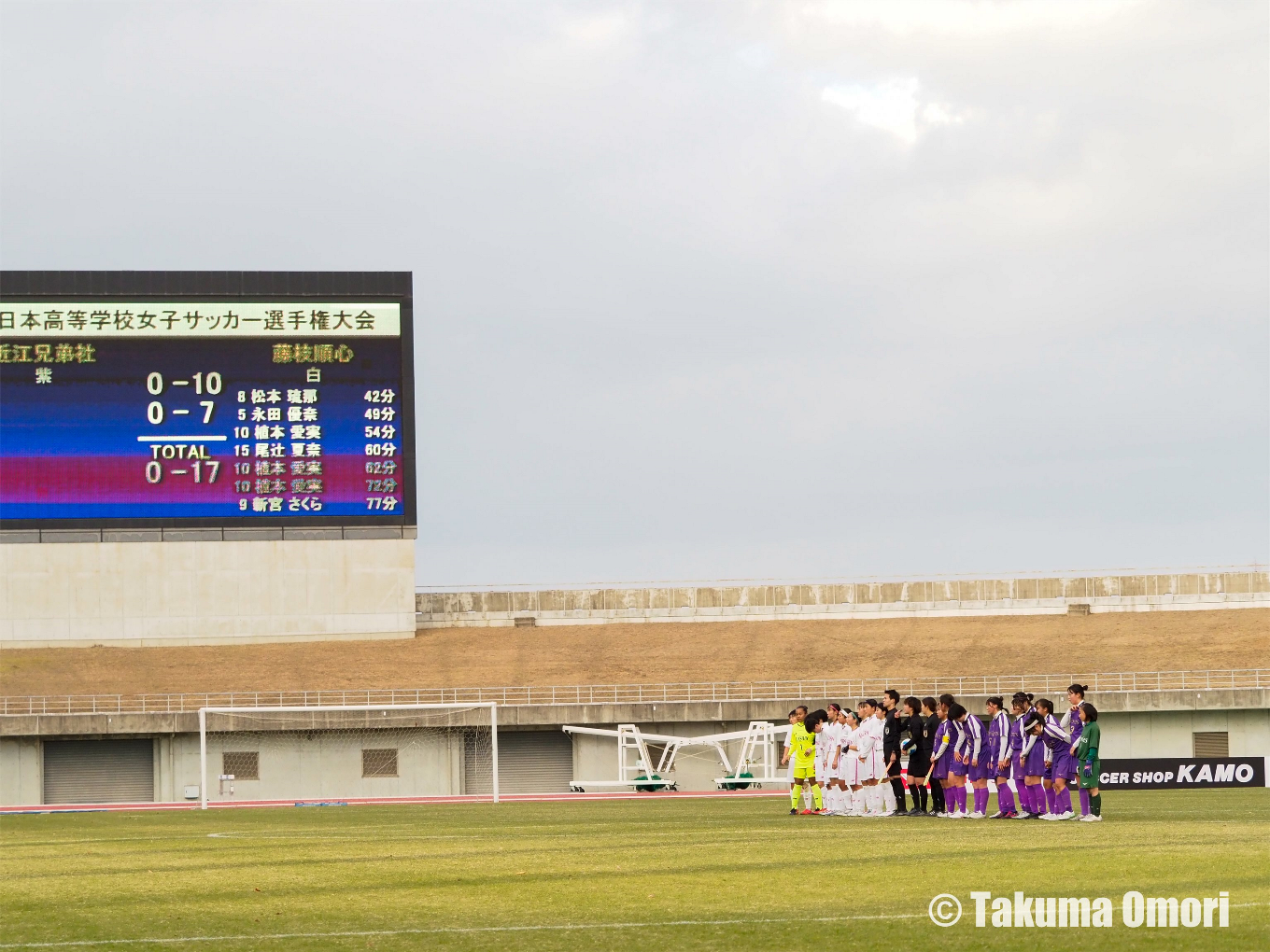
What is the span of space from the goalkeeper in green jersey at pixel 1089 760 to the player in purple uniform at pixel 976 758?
131 centimetres

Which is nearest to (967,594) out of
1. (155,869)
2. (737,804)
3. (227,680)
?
(227,680)

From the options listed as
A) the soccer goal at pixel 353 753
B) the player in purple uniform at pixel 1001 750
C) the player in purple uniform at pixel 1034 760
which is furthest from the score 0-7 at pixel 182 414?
the player in purple uniform at pixel 1034 760

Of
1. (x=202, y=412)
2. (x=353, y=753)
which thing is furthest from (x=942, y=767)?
(x=202, y=412)

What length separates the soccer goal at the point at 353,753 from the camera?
4122 cm

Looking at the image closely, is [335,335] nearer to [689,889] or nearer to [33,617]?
[33,617]

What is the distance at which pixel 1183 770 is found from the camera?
1202 inches

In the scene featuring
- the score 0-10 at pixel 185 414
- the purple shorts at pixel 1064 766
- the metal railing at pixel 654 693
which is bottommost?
the metal railing at pixel 654 693

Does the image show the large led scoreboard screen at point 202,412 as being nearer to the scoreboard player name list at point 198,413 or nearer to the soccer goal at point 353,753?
the scoreboard player name list at point 198,413

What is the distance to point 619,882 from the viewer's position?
11.5 m

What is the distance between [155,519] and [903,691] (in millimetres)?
20493

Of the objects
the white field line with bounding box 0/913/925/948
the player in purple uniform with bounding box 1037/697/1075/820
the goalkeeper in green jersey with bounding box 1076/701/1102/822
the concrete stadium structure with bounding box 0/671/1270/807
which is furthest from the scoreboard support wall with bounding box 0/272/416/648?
the white field line with bounding box 0/913/925/948

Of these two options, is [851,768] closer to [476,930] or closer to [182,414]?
[476,930]

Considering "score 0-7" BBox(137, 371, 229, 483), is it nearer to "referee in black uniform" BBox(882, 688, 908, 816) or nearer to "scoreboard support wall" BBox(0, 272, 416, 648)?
"scoreboard support wall" BBox(0, 272, 416, 648)

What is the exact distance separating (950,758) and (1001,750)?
881 millimetres
